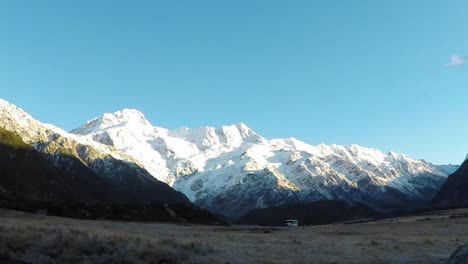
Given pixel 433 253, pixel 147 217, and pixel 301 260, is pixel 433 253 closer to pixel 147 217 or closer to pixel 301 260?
pixel 301 260

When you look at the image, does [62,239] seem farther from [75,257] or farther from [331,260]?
[331,260]

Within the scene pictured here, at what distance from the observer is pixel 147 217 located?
120438mm

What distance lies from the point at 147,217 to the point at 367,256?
288 feet

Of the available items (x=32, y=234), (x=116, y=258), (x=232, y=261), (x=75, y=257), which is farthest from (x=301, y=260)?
(x=32, y=234)

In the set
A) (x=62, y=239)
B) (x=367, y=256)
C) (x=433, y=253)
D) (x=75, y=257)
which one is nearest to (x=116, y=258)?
(x=75, y=257)

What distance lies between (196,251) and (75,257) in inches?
308

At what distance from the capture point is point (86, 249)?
113 ft

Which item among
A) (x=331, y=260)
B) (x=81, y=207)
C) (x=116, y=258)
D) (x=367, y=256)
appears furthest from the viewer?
(x=81, y=207)

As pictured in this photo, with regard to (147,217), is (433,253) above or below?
below

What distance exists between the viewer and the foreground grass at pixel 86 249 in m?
32.1

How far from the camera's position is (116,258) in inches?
1275

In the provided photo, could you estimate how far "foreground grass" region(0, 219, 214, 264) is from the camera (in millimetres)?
32094

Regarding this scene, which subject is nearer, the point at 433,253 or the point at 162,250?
the point at 162,250

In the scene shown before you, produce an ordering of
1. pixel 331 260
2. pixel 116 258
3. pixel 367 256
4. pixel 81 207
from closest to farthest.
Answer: pixel 116 258 < pixel 331 260 < pixel 367 256 < pixel 81 207
